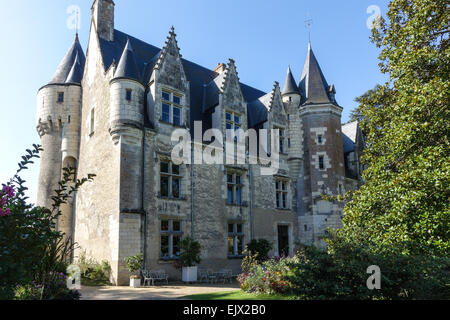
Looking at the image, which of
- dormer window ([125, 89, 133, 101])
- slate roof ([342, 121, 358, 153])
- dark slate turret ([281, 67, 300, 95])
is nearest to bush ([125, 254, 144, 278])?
dormer window ([125, 89, 133, 101])

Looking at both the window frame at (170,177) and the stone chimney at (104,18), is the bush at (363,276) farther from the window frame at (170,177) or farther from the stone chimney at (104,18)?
the stone chimney at (104,18)

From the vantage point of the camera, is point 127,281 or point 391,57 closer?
point 391,57

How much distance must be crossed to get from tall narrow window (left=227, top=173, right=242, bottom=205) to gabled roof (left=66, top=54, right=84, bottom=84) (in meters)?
10.6

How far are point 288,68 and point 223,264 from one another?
1388cm

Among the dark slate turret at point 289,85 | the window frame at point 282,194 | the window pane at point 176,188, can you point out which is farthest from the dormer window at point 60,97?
the dark slate turret at point 289,85

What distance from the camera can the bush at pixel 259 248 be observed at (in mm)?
17500

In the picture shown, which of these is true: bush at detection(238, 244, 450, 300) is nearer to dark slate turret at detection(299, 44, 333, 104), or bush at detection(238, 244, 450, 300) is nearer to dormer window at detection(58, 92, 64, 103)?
dark slate turret at detection(299, 44, 333, 104)

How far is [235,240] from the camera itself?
59.2ft

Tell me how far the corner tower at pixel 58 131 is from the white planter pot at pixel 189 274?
7522 millimetres

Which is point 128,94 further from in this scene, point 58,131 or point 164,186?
point 58,131

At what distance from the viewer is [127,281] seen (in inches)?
549
